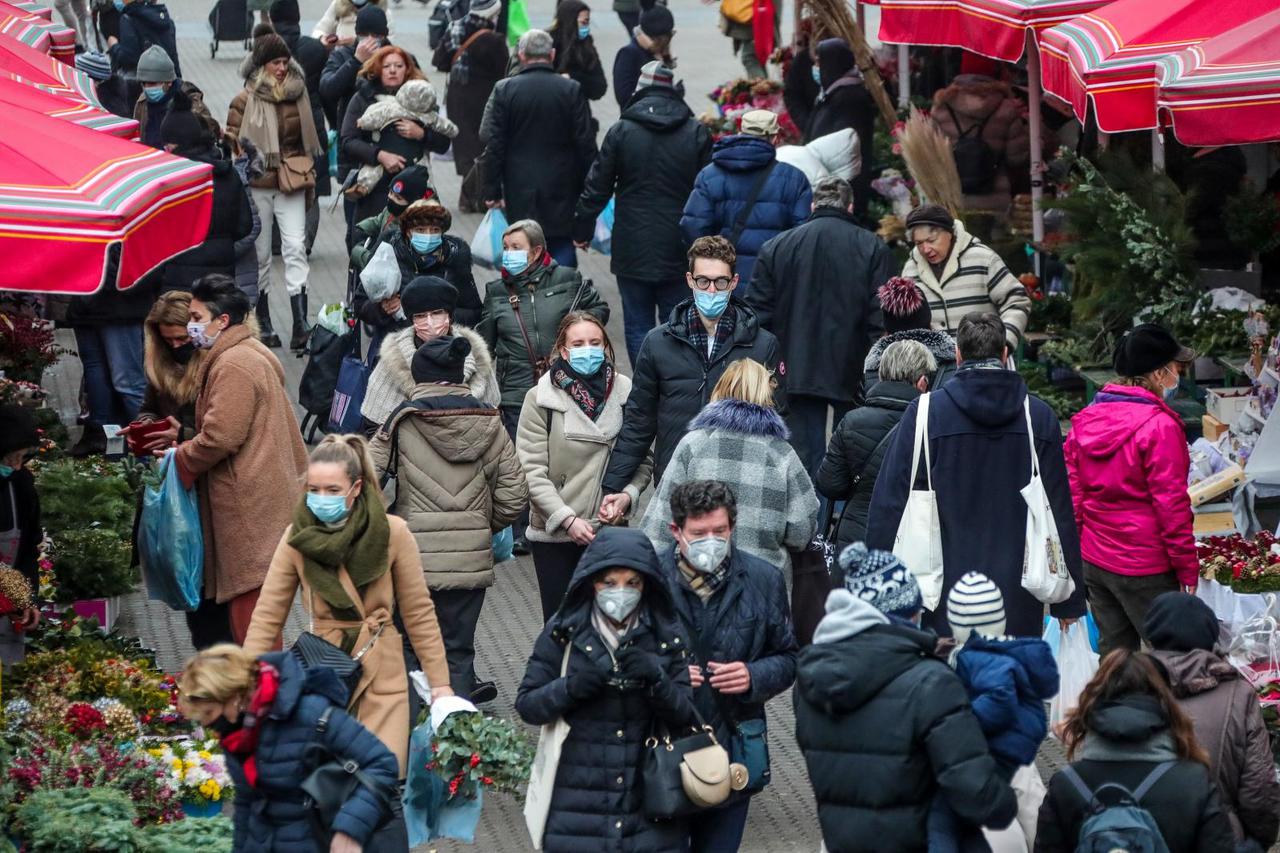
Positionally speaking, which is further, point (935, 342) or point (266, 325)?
point (266, 325)

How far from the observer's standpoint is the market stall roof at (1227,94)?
8594mm

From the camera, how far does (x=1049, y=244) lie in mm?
12422

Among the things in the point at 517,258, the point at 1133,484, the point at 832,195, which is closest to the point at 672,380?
the point at 517,258

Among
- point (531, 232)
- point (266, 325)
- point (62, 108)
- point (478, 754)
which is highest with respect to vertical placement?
point (62, 108)

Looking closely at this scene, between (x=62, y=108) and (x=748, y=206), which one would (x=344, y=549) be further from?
(x=748, y=206)

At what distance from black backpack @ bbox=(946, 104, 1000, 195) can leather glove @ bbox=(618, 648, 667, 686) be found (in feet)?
27.7

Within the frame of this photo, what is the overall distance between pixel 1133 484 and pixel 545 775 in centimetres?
283

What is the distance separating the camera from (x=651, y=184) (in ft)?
40.0

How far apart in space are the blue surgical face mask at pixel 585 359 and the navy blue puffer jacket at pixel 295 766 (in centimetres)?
283

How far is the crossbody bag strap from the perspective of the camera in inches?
446

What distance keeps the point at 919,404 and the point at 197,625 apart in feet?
10.3

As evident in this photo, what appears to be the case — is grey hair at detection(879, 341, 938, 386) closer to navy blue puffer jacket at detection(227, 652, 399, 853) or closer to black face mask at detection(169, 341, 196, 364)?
black face mask at detection(169, 341, 196, 364)

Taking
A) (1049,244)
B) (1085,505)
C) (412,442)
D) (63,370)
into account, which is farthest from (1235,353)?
(63,370)

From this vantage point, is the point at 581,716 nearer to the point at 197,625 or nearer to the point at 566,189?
the point at 197,625
